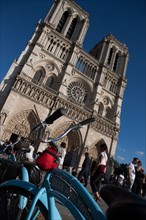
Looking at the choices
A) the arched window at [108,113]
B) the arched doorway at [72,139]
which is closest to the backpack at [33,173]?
the arched doorway at [72,139]

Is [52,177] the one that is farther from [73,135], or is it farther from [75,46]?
[75,46]

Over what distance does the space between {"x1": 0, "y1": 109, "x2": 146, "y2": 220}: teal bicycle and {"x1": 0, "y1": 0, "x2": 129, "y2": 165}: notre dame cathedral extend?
13.2 meters

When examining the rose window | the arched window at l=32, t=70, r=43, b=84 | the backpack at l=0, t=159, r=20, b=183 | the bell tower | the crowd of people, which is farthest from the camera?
the bell tower

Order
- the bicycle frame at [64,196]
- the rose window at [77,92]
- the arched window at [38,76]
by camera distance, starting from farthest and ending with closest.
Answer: the rose window at [77,92]
the arched window at [38,76]
the bicycle frame at [64,196]

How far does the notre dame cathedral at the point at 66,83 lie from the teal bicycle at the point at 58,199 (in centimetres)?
1324

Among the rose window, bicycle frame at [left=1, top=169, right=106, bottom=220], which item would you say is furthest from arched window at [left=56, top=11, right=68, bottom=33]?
bicycle frame at [left=1, top=169, right=106, bottom=220]

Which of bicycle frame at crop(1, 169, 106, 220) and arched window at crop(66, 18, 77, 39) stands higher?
arched window at crop(66, 18, 77, 39)

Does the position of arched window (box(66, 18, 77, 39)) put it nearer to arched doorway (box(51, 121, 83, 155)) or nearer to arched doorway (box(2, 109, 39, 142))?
arched doorway (box(51, 121, 83, 155))

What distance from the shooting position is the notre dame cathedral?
15.4 meters

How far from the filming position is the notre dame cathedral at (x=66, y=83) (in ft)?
50.4

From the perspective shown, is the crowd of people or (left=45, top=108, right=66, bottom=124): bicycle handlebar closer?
(left=45, top=108, right=66, bottom=124): bicycle handlebar

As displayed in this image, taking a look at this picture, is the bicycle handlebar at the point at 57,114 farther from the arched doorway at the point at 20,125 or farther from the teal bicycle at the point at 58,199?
the arched doorway at the point at 20,125

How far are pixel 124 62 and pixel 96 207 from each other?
26728mm

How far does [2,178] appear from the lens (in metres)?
2.10
